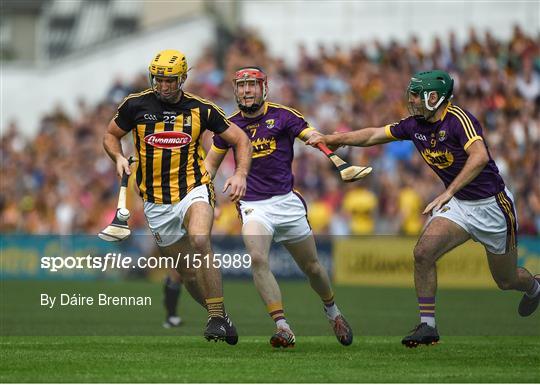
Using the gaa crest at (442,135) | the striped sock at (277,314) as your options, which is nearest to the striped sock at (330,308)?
the striped sock at (277,314)

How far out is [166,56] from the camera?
11.2 metres

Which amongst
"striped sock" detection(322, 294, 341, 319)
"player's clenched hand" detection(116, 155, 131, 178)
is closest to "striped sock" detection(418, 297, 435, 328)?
"striped sock" detection(322, 294, 341, 319)

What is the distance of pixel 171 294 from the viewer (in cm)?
1383

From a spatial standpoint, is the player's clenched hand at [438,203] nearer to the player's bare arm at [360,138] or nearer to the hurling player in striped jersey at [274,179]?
the player's bare arm at [360,138]

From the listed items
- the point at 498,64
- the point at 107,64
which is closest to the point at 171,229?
the point at 498,64

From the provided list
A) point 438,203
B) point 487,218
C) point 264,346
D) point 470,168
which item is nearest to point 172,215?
point 264,346

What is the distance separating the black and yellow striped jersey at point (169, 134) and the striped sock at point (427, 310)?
2.30 m

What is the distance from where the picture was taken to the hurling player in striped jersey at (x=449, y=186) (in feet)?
36.5

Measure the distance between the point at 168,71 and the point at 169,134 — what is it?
1.94 ft

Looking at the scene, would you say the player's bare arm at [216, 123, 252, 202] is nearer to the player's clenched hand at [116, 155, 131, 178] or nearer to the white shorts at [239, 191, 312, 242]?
the white shorts at [239, 191, 312, 242]

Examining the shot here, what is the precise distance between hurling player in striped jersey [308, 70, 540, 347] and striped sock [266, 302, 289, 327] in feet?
3.60

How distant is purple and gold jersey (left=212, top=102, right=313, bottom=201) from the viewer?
1182 centimetres

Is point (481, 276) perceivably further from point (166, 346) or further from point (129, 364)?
point (129, 364)

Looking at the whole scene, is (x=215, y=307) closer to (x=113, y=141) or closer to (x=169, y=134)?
(x=169, y=134)
